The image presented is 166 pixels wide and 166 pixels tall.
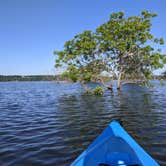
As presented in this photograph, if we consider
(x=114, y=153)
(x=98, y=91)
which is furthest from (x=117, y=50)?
(x=114, y=153)

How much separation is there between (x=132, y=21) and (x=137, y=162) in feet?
88.1

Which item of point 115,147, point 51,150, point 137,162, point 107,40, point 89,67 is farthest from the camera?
point 89,67

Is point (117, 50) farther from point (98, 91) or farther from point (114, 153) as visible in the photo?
point (114, 153)

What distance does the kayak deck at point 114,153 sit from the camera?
4738 mm

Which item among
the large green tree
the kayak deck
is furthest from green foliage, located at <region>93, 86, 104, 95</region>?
the kayak deck

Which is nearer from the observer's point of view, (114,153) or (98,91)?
(114,153)

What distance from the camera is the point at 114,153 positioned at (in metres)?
5.19

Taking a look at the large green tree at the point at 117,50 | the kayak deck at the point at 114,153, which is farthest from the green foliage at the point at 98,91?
the kayak deck at the point at 114,153

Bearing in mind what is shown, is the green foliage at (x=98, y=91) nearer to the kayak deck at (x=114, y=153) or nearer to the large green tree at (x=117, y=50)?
the large green tree at (x=117, y=50)

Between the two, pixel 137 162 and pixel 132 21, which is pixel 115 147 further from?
pixel 132 21

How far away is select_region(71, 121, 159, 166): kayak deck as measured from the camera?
15.5 ft

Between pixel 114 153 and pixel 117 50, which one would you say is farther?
pixel 117 50

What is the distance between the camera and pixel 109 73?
31.4 meters

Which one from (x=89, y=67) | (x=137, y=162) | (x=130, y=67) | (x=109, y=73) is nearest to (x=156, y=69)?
(x=130, y=67)
